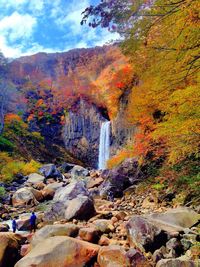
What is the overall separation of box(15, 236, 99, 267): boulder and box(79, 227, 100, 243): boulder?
110 cm

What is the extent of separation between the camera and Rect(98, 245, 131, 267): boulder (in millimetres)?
6992

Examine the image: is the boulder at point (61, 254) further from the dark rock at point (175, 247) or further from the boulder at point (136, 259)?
the dark rock at point (175, 247)

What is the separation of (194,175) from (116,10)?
553 cm

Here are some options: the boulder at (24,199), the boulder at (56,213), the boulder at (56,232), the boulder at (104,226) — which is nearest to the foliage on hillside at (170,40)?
the boulder at (104,226)

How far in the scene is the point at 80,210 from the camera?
12.3m

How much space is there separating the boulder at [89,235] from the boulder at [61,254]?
1095 mm

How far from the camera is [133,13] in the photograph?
5.10 metres

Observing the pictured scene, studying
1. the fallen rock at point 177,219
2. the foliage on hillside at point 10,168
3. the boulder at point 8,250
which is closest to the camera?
the boulder at point 8,250

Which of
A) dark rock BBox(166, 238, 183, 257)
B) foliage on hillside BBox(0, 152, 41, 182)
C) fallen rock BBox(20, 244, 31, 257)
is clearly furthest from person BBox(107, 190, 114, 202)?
foliage on hillside BBox(0, 152, 41, 182)

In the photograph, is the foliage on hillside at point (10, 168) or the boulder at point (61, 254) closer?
the boulder at point (61, 254)

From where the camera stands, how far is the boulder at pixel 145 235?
7872 mm

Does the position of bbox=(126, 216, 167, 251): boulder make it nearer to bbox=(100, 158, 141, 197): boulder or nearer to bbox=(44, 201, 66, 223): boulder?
bbox=(44, 201, 66, 223): boulder

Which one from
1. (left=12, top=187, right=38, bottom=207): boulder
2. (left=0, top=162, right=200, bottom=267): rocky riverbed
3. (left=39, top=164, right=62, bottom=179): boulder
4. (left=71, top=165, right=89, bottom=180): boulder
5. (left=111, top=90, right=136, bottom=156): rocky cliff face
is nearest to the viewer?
(left=0, top=162, right=200, bottom=267): rocky riverbed

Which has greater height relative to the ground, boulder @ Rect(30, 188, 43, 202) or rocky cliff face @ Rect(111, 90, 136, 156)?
rocky cliff face @ Rect(111, 90, 136, 156)
